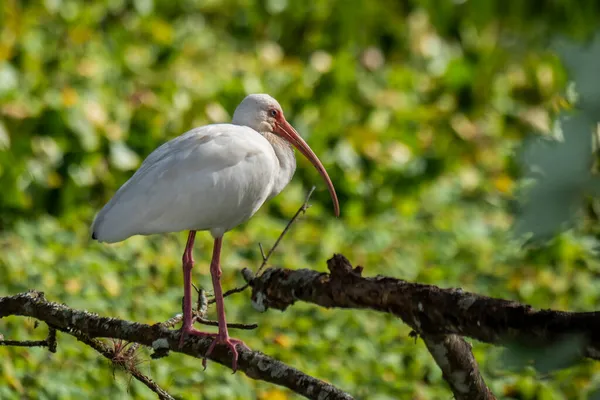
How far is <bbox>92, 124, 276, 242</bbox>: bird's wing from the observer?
10.2 ft

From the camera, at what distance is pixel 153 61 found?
8.27 metres

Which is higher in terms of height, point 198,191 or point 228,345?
point 198,191

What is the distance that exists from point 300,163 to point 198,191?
4381 millimetres

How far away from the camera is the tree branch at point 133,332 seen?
2721 mm

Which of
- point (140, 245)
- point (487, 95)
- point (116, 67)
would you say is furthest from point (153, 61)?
point (487, 95)

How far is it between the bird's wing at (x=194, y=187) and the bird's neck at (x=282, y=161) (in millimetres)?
149

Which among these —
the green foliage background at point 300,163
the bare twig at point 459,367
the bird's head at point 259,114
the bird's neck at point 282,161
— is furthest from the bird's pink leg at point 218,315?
the green foliage background at point 300,163

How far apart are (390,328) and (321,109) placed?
2.71 meters

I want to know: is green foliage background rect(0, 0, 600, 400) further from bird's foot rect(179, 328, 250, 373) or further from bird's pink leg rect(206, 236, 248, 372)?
bird's foot rect(179, 328, 250, 373)

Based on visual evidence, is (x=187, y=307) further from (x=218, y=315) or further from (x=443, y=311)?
(x=443, y=311)

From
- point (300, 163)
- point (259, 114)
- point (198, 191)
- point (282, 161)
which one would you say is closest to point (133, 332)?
point (198, 191)

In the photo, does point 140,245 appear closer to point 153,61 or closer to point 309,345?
point 309,345

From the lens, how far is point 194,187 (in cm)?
318

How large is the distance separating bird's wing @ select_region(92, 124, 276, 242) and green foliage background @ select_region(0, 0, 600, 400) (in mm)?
1270
